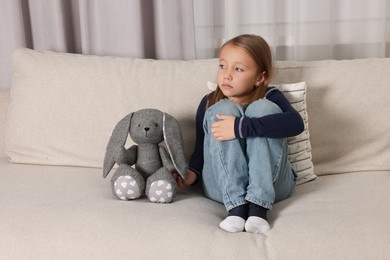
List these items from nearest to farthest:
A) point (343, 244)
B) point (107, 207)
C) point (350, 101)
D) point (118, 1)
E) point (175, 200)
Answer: point (343, 244)
point (107, 207)
point (175, 200)
point (350, 101)
point (118, 1)

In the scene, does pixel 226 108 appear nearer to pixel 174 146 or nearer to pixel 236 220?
pixel 174 146

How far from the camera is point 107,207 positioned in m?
1.58

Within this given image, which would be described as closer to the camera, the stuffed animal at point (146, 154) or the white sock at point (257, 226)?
the white sock at point (257, 226)

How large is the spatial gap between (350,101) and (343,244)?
676 millimetres

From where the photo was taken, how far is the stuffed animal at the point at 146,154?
5.49 ft

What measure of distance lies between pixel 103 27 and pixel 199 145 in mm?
703

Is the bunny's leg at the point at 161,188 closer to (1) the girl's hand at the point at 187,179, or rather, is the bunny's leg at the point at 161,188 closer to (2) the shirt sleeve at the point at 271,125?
(1) the girl's hand at the point at 187,179

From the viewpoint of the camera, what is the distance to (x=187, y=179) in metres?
1.79

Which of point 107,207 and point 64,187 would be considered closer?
point 107,207

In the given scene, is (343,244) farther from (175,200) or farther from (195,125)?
(195,125)

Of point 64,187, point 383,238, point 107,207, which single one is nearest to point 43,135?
point 64,187

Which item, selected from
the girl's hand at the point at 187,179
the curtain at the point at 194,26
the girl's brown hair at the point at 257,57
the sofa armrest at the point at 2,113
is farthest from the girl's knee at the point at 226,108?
the sofa armrest at the point at 2,113

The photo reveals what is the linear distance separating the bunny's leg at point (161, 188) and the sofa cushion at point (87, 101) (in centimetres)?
28

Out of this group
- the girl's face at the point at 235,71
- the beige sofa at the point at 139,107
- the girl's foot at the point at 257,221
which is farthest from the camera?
the girl's face at the point at 235,71
